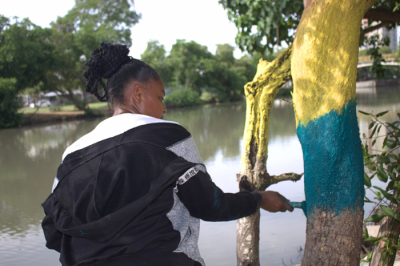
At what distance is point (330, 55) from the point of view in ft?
5.46

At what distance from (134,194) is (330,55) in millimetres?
1027

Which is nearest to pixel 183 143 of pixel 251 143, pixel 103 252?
pixel 103 252

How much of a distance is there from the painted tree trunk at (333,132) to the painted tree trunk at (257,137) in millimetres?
1045

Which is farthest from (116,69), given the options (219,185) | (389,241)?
(219,185)

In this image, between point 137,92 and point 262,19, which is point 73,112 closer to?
point 262,19

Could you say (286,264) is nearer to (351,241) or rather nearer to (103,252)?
(351,241)

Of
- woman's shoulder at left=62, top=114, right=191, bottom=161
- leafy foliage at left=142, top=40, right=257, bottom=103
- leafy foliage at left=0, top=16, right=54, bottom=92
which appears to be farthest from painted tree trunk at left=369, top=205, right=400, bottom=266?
leafy foliage at left=142, top=40, right=257, bottom=103

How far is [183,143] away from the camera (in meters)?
1.36

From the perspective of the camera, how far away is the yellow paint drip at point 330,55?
1.65m

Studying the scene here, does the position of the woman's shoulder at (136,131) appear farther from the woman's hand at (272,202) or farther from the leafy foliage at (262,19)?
the leafy foliage at (262,19)

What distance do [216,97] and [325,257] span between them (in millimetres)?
35802

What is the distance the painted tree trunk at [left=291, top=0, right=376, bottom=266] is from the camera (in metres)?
1.64

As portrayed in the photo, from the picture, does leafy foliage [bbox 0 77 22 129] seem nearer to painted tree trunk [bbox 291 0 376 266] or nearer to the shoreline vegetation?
the shoreline vegetation

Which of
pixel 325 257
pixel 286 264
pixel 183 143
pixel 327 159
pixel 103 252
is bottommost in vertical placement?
pixel 286 264
